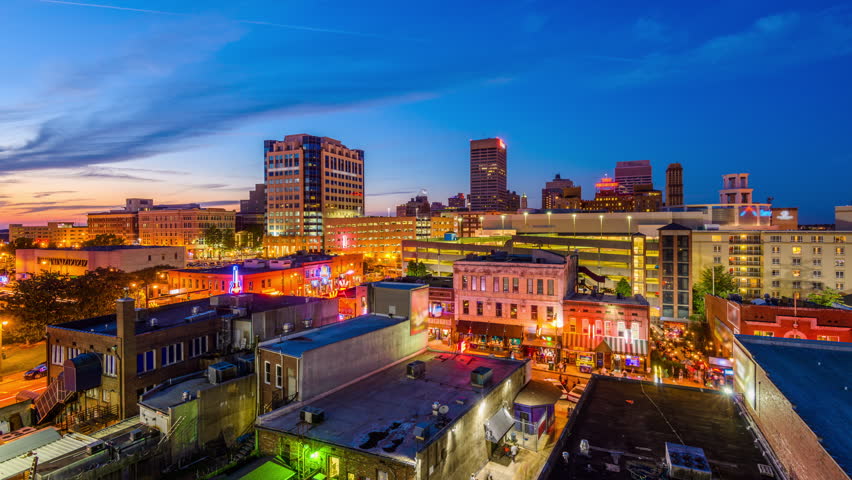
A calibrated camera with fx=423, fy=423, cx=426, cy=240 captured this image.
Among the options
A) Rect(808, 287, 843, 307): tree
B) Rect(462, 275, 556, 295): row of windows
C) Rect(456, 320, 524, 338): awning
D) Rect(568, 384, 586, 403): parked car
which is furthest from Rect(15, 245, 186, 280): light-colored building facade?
Rect(808, 287, 843, 307): tree

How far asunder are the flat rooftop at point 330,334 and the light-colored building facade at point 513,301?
2024cm

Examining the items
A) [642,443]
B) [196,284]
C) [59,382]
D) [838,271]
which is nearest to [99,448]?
[59,382]

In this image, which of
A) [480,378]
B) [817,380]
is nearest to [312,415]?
[480,378]

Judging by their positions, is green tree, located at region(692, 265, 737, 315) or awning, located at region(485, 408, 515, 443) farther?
green tree, located at region(692, 265, 737, 315)

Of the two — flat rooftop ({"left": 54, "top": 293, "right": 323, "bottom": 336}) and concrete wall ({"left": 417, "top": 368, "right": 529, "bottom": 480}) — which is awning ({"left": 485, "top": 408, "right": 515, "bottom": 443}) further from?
flat rooftop ({"left": 54, "top": 293, "right": 323, "bottom": 336})

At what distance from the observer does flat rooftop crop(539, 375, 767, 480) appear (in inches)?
617

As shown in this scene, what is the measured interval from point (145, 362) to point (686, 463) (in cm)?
3201

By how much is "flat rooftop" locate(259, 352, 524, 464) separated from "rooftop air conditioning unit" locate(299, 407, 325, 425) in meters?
0.29

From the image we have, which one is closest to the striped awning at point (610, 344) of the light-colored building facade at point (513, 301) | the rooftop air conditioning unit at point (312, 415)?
the light-colored building facade at point (513, 301)

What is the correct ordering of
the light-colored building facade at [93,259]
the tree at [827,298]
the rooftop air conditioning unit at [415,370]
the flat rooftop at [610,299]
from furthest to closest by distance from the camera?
the light-colored building facade at [93,259] < the tree at [827,298] < the flat rooftop at [610,299] < the rooftop air conditioning unit at [415,370]

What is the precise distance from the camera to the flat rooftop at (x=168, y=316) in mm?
31223

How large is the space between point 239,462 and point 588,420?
17022 mm

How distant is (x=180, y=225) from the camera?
180750mm

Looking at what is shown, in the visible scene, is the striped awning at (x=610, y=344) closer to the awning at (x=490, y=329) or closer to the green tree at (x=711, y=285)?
the awning at (x=490, y=329)
